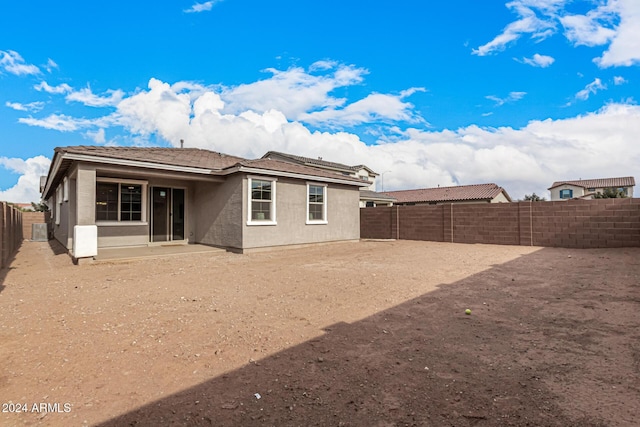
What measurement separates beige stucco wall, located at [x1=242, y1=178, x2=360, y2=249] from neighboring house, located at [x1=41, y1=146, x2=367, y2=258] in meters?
0.04

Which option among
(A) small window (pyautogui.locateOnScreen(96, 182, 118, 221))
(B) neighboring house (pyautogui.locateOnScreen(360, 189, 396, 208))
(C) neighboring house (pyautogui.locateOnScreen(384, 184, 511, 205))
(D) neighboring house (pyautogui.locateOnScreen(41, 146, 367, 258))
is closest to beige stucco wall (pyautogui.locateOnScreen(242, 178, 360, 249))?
(D) neighboring house (pyautogui.locateOnScreen(41, 146, 367, 258))

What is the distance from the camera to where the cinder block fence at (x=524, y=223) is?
12.0 meters

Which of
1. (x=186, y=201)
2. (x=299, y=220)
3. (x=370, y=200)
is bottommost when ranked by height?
(x=299, y=220)

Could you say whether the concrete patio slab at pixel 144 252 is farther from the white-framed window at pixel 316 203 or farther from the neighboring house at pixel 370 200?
the neighboring house at pixel 370 200

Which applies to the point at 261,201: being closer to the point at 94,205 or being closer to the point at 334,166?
the point at 94,205

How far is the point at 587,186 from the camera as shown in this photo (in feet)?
177

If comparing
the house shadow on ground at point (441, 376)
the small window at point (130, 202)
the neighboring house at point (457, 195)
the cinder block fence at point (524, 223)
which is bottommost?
the house shadow on ground at point (441, 376)

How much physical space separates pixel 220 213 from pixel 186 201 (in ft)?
7.12

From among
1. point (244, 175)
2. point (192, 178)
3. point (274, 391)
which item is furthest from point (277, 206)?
point (274, 391)

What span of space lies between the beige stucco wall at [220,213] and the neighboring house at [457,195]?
1104 inches

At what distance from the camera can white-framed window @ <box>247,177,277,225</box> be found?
38.8 feet

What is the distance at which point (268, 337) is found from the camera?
3996 mm

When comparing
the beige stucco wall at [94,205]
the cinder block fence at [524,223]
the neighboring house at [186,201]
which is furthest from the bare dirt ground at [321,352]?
the cinder block fence at [524,223]

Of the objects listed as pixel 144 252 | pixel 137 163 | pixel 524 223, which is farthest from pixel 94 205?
pixel 524 223
